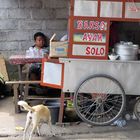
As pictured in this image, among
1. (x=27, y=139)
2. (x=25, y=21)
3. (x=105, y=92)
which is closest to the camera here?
(x=27, y=139)

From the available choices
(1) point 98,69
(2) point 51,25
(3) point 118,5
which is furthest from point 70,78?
(2) point 51,25

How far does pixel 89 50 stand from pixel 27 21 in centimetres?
249

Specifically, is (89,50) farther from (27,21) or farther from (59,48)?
(27,21)

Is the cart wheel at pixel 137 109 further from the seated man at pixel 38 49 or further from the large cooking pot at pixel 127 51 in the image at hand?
the seated man at pixel 38 49

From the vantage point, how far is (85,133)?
21.1ft

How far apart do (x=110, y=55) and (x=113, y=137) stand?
1.30 metres

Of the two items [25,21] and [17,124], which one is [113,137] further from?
[25,21]

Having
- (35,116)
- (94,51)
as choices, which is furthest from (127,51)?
(35,116)

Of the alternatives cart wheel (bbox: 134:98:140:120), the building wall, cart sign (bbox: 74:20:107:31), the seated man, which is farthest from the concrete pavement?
the building wall

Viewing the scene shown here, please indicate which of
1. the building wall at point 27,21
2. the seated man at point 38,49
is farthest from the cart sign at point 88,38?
the building wall at point 27,21

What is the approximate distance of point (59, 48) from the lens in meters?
6.51

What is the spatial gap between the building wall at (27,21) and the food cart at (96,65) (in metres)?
2.02

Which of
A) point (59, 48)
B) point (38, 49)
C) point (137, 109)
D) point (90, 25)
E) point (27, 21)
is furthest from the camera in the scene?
point (27, 21)

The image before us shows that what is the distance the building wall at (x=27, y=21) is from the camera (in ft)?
27.4
